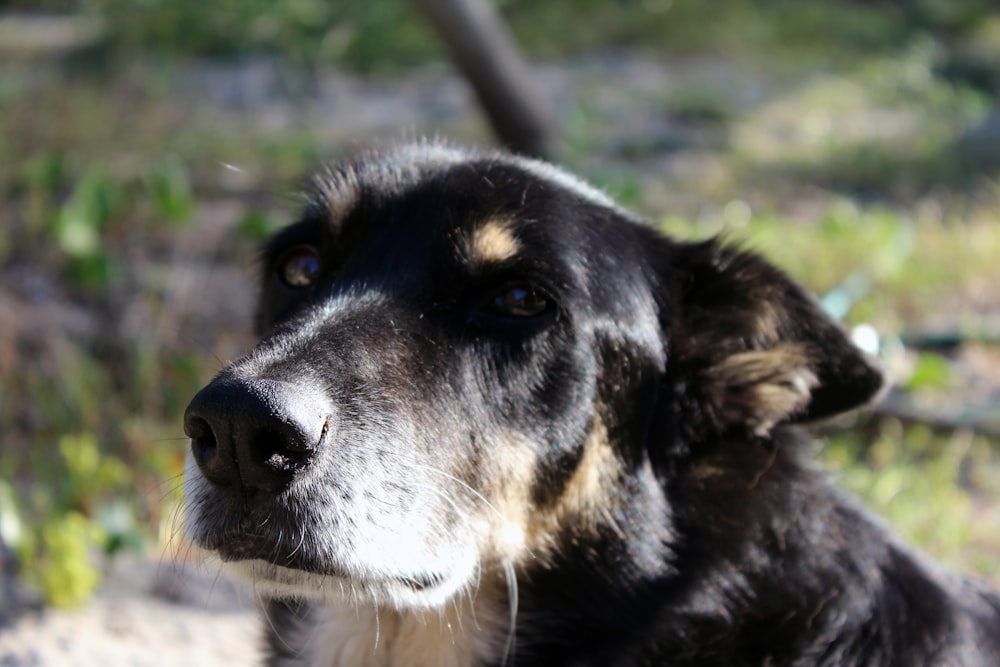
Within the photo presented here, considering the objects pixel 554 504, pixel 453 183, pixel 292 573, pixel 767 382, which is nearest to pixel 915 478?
pixel 767 382

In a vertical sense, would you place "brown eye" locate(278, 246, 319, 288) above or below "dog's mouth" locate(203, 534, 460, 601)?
above

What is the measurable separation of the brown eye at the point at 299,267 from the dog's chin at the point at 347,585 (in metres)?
0.89

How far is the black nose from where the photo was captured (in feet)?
6.89

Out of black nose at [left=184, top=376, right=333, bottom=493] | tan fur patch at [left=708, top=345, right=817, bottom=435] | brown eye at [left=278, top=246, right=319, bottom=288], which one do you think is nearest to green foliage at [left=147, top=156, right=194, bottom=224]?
brown eye at [left=278, top=246, right=319, bottom=288]

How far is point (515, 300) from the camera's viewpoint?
8.91 ft

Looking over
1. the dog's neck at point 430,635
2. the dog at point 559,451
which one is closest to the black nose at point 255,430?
the dog at point 559,451

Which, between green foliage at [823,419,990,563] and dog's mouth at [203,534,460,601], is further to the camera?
green foliage at [823,419,990,563]

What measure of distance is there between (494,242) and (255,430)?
0.88 m

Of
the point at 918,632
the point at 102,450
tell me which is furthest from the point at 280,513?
the point at 102,450

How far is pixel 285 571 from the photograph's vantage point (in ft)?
7.77

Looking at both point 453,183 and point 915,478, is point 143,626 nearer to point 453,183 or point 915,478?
point 453,183

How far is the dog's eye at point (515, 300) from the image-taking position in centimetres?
271

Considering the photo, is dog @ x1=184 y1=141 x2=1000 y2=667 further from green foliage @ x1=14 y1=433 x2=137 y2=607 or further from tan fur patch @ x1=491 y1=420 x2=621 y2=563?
green foliage @ x1=14 y1=433 x2=137 y2=607

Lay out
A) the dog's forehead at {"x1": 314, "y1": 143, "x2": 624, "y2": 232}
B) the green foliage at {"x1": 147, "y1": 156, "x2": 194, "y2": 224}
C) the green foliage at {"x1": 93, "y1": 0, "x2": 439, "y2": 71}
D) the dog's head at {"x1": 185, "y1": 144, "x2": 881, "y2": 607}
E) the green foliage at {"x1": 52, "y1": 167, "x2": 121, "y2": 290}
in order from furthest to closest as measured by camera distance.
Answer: the green foliage at {"x1": 93, "y1": 0, "x2": 439, "y2": 71}, the green foliage at {"x1": 147, "y1": 156, "x2": 194, "y2": 224}, the green foliage at {"x1": 52, "y1": 167, "x2": 121, "y2": 290}, the dog's forehead at {"x1": 314, "y1": 143, "x2": 624, "y2": 232}, the dog's head at {"x1": 185, "y1": 144, "x2": 881, "y2": 607}
